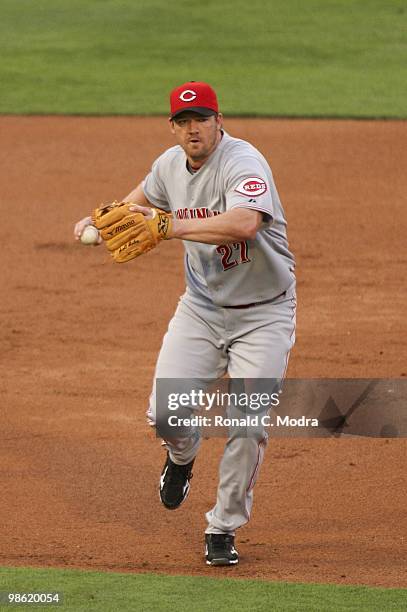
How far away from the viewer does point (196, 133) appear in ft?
18.4

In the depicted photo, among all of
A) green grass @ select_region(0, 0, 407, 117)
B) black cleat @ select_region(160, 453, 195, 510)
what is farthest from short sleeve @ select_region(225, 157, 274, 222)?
green grass @ select_region(0, 0, 407, 117)

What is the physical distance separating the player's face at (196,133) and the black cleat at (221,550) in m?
1.70

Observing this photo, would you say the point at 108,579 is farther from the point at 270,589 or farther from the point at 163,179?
the point at 163,179

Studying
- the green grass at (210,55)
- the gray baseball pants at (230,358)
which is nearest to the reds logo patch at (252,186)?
the gray baseball pants at (230,358)

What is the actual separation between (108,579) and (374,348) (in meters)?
3.75

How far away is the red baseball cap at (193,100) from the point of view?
18.3ft

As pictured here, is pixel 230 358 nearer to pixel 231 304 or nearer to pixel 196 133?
pixel 231 304

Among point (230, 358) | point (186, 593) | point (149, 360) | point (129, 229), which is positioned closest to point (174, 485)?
point (230, 358)

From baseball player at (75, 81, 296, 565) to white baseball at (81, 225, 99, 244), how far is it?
1.5 inches

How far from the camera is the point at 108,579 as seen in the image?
5.37 meters

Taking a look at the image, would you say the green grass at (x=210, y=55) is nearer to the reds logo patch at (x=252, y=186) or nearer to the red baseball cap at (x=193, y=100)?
the red baseball cap at (x=193, y=100)

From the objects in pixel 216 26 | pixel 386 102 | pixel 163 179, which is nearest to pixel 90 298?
pixel 163 179

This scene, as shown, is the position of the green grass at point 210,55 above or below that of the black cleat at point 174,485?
above

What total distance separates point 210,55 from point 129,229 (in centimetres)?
1411
